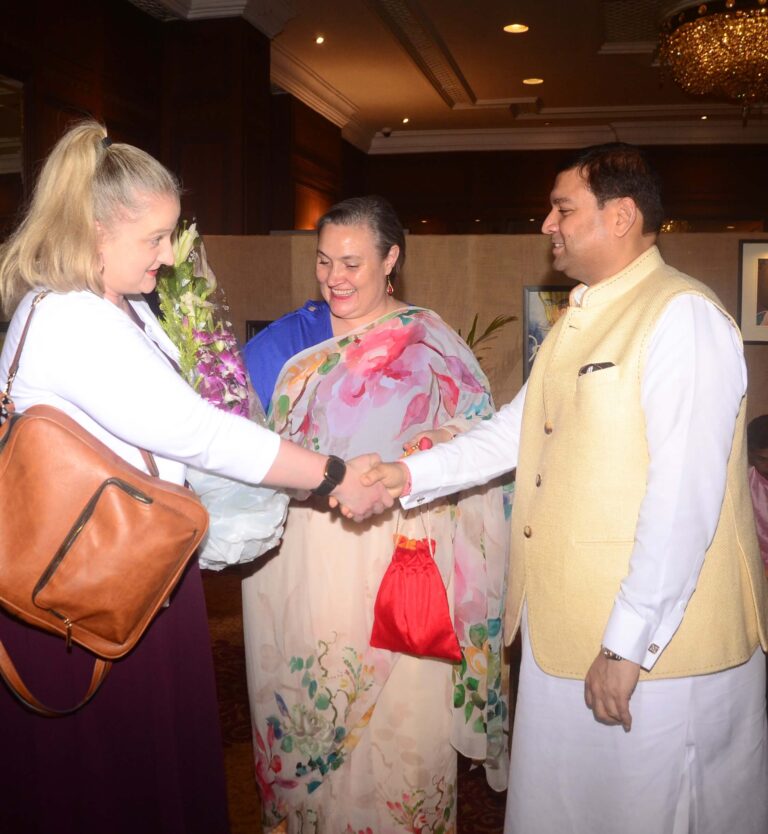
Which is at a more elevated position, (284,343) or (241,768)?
(284,343)

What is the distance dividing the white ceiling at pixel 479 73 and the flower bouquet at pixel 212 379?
190 inches

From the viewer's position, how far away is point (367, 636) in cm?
230

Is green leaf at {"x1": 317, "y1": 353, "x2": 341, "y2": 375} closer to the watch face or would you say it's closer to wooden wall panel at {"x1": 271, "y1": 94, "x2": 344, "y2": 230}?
the watch face

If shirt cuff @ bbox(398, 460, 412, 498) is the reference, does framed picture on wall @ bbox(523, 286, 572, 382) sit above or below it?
above

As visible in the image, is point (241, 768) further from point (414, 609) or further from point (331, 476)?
point (331, 476)

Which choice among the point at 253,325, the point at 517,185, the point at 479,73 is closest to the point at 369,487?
the point at 253,325

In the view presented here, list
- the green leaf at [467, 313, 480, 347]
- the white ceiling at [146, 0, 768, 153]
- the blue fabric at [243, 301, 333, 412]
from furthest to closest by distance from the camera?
the white ceiling at [146, 0, 768, 153] < the green leaf at [467, 313, 480, 347] < the blue fabric at [243, 301, 333, 412]

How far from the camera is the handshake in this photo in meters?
2.01

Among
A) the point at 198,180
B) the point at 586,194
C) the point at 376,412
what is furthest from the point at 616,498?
the point at 198,180

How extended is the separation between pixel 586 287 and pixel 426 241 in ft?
11.6

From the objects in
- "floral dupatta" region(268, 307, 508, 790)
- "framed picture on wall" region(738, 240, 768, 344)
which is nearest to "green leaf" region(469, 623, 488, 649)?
"floral dupatta" region(268, 307, 508, 790)

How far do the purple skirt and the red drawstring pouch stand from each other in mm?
617

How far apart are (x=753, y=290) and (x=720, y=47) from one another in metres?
2.11

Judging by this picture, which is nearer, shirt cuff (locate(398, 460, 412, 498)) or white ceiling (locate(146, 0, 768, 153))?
shirt cuff (locate(398, 460, 412, 498))
